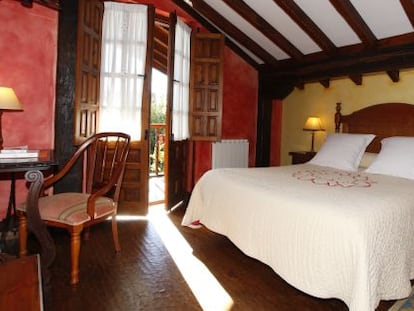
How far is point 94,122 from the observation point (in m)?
3.16

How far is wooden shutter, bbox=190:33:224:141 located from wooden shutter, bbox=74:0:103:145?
49.6 inches

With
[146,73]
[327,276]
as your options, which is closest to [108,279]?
[327,276]

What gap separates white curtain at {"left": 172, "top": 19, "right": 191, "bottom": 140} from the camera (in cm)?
367

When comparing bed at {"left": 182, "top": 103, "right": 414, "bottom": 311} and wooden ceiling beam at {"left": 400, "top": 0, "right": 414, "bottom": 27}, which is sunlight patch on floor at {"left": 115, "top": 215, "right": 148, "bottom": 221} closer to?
bed at {"left": 182, "top": 103, "right": 414, "bottom": 311}

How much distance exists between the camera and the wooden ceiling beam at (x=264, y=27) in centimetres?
360

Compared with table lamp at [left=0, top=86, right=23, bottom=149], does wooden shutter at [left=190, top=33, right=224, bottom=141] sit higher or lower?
higher

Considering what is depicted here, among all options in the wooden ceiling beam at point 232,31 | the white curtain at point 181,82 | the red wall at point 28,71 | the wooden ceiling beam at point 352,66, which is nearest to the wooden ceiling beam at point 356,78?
the wooden ceiling beam at point 352,66

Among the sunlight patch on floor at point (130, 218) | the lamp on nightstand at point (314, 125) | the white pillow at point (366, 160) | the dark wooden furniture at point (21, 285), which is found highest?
the lamp on nightstand at point (314, 125)

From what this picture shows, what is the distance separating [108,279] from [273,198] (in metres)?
1.23

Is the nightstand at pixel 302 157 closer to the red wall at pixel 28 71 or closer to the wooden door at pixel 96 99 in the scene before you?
the wooden door at pixel 96 99

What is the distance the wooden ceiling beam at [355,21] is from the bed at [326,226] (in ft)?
4.94

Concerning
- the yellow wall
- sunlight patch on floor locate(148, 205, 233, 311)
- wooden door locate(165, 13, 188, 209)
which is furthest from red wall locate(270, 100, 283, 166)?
sunlight patch on floor locate(148, 205, 233, 311)

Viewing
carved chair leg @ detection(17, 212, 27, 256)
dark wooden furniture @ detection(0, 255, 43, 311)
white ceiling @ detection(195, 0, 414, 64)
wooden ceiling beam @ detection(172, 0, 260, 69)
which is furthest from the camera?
wooden ceiling beam @ detection(172, 0, 260, 69)

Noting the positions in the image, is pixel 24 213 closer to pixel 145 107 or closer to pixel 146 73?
pixel 145 107
